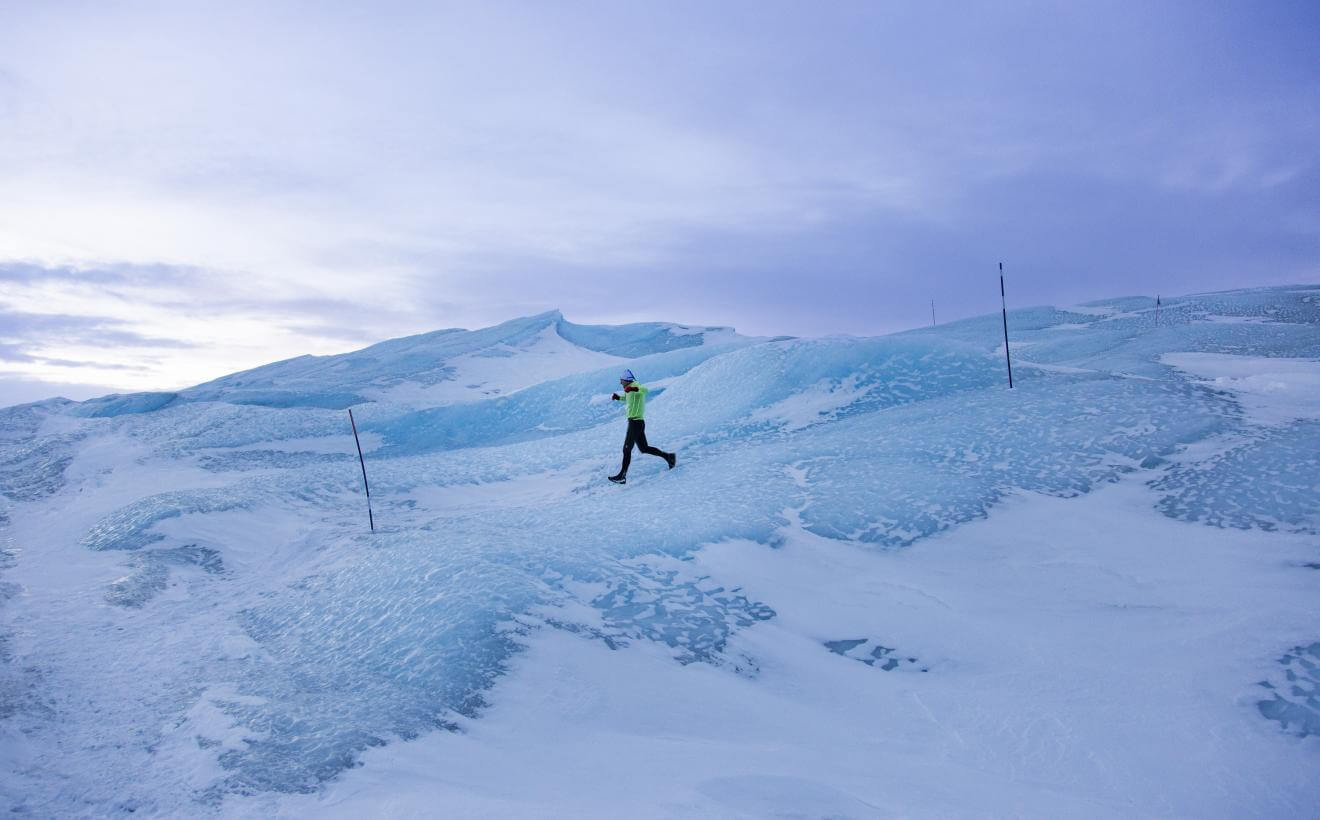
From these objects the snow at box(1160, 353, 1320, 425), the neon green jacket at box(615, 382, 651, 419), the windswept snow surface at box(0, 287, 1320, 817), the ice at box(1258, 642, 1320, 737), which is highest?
the neon green jacket at box(615, 382, 651, 419)

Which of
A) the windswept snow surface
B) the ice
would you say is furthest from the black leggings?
the ice

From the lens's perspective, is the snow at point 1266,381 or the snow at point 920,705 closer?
the snow at point 920,705

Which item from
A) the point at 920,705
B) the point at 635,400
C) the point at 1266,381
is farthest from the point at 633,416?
→ the point at 1266,381

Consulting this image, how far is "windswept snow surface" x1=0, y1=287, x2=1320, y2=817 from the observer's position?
4.91m

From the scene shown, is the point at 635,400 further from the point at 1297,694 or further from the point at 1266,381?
the point at 1266,381

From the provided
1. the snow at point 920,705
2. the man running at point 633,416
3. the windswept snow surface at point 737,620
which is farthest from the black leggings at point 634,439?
the snow at point 920,705

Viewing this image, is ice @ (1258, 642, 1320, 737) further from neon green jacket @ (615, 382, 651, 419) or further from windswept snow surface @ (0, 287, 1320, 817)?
neon green jacket @ (615, 382, 651, 419)

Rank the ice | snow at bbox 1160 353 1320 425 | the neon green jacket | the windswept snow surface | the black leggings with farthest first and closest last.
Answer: the black leggings, the neon green jacket, snow at bbox 1160 353 1320 425, the ice, the windswept snow surface

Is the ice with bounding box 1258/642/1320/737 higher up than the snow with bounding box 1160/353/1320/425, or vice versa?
the snow with bounding box 1160/353/1320/425

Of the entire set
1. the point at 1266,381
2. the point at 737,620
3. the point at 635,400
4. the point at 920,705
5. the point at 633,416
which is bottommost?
the point at 920,705

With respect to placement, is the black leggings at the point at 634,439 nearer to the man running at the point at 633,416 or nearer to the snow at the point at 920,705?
the man running at the point at 633,416

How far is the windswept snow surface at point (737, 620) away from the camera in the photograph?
193 inches

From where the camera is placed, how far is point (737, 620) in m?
7.83

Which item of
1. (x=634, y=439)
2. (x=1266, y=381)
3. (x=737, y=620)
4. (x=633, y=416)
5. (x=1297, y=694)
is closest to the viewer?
(x=1297, y=694)
